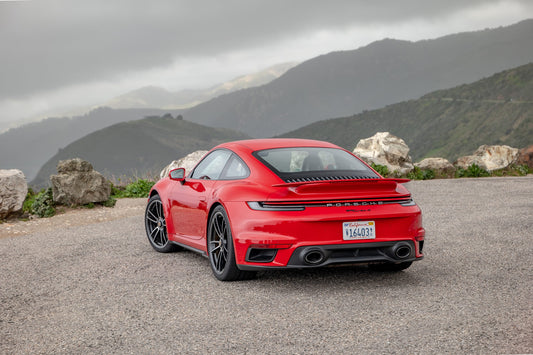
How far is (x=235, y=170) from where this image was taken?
6125 millimetres

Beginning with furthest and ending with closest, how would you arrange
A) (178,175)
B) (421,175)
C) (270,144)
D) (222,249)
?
(421,175)
(178,175)
(270,144)
(222,249)

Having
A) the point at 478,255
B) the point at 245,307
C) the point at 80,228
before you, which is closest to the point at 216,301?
the point at 245,307

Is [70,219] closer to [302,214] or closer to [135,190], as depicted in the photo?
[135,190]

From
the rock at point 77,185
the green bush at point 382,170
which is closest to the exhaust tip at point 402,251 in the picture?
the rock at point 77,185

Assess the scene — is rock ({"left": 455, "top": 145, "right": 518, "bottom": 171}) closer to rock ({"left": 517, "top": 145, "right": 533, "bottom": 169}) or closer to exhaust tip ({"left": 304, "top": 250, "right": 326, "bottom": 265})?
rock ({"left": 517, "top": 145, "right": 533, "bottom": 169})

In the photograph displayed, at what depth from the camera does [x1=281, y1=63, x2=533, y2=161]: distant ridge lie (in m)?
109

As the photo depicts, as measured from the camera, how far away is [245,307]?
498 centimetres

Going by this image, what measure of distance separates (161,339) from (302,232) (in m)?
1.60

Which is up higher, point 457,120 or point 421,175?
point 421,175

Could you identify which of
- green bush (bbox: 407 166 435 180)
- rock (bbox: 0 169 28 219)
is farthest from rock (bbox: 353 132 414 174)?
rock (bbox: 0 169 28 219)

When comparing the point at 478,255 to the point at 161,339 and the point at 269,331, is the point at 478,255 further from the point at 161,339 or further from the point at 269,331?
the point at 161,339

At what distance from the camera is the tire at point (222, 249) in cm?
568

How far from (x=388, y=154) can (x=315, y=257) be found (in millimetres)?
14005

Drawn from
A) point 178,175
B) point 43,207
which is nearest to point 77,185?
point 43,207
